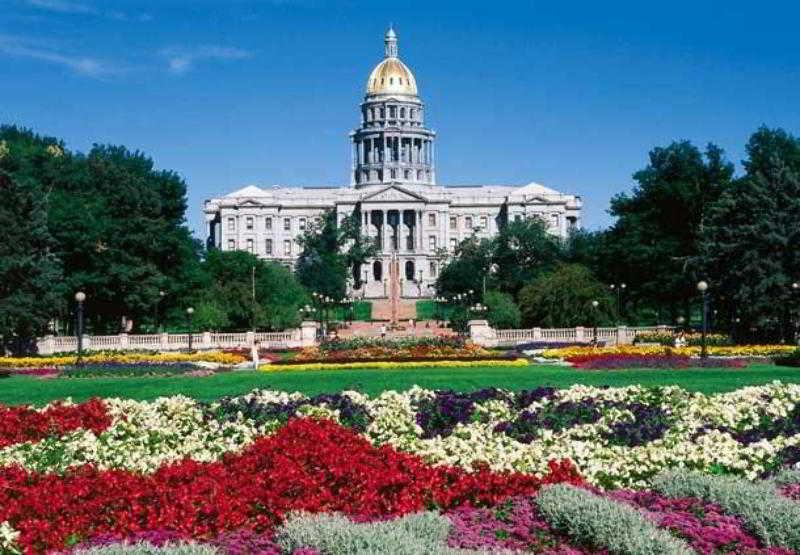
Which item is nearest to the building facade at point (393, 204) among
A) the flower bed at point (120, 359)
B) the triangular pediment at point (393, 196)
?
the triangular pediment at point (393, 196)

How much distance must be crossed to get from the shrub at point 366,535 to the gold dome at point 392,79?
145546mm

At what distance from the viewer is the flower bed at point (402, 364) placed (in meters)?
35.2

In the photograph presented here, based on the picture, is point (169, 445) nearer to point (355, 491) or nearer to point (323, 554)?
point (355, 491)

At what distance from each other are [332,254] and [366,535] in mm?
99749

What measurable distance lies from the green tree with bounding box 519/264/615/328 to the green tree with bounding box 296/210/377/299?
3070 centimetres

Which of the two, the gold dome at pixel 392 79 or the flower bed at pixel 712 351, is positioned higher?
the gold dome at pixel 392 79

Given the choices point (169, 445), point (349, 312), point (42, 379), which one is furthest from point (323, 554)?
point (349, 312)

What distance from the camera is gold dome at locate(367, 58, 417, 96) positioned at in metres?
153

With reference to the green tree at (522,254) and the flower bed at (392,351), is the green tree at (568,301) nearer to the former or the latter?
the flower bed at (392,351)

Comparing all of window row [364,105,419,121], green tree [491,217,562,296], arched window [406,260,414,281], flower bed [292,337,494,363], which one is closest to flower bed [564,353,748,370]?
flower bed [292,337,494,363]

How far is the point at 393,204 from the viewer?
450 ft

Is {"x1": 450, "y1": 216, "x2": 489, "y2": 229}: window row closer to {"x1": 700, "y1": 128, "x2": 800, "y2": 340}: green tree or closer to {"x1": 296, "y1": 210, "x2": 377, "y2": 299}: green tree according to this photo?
{"x1": 296, "y1": 210, "x2": 377, "y2": 299}: green tree

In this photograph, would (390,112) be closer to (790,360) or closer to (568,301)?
(568,301)

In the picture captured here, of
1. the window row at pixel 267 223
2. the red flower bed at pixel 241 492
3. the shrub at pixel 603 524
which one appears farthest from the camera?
the window row at pixel 267 223
